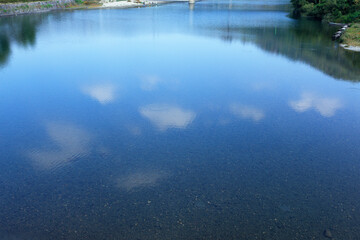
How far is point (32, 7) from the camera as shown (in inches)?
2427

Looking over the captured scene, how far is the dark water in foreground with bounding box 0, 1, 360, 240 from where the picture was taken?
7891 mm

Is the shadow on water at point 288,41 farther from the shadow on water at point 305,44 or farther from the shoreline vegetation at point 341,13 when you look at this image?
the shoreline vegetation at point 341,13

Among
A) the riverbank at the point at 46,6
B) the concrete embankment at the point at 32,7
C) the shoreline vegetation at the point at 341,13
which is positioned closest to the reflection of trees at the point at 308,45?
the shoreline vegetation at the point at 341,13

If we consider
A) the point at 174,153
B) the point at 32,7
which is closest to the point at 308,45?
the point at 174,153

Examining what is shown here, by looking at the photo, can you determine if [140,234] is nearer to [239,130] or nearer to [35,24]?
[239,130]

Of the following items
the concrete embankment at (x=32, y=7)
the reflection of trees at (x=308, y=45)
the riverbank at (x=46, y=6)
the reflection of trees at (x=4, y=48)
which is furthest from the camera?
the riverbank at (x=46, y=6)

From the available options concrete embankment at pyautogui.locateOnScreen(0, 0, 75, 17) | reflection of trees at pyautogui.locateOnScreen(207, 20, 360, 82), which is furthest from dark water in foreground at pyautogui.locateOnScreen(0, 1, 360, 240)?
concrete embankment at pyautogui.locateOnScreen(0, 0, 75, 17)

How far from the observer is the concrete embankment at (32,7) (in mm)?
54984

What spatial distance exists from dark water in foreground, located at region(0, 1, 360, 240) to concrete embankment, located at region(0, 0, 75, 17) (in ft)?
131

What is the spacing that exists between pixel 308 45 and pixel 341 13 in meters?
21.5

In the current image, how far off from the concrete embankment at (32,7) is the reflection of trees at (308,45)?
39202 millimetres

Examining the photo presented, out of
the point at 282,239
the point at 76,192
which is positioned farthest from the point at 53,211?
the point at 282,239

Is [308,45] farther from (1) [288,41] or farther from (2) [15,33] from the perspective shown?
(2) [15,33]

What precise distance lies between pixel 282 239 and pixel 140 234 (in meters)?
3.43
